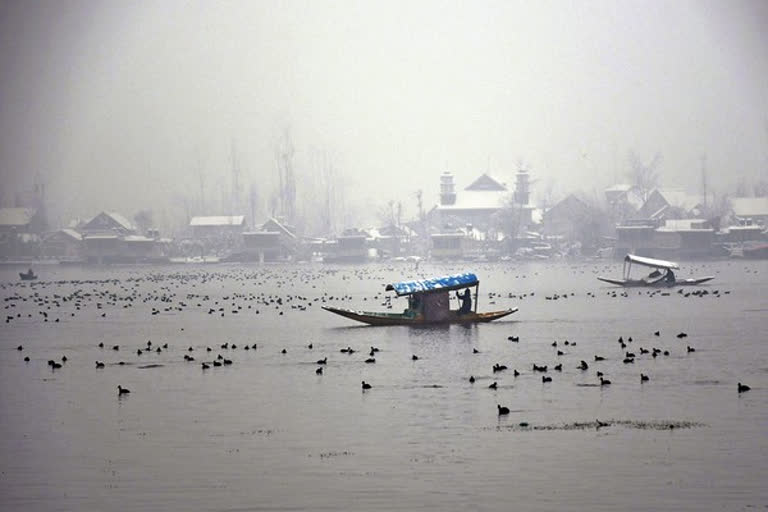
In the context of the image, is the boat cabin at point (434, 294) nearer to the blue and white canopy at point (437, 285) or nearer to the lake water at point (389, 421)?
the blue and white canopy at point (437, 285)

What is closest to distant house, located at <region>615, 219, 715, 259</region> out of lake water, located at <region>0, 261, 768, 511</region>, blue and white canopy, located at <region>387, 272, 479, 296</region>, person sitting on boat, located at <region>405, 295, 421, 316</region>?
lake water, located at <region>0, 261, 768, 511</region>

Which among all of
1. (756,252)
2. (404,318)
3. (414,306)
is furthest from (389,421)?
(756,252)

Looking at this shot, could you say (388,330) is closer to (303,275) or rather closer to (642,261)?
(642,261)

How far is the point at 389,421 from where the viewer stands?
34.0 metres

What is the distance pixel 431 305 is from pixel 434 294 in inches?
20.4

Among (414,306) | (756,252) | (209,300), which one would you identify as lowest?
(756,252)

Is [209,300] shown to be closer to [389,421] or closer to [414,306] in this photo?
[414,306]

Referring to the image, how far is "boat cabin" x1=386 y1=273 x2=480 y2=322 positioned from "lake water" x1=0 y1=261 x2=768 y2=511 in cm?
156

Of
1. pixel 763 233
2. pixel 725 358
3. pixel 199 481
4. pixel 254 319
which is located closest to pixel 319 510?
pixel 199 481

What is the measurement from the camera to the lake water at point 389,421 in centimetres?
2650

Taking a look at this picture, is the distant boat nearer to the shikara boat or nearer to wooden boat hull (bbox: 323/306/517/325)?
wooden boat hull (bbox: 323/306/517/325)

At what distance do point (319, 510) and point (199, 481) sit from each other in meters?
3.52

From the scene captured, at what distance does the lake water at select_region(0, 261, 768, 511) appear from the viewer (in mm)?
26500

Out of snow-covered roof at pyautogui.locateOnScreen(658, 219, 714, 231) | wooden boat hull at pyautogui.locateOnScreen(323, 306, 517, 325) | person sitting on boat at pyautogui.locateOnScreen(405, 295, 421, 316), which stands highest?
snow-covered roof at pyautogui.locateOnScreen(658, 219, 714, 231)
